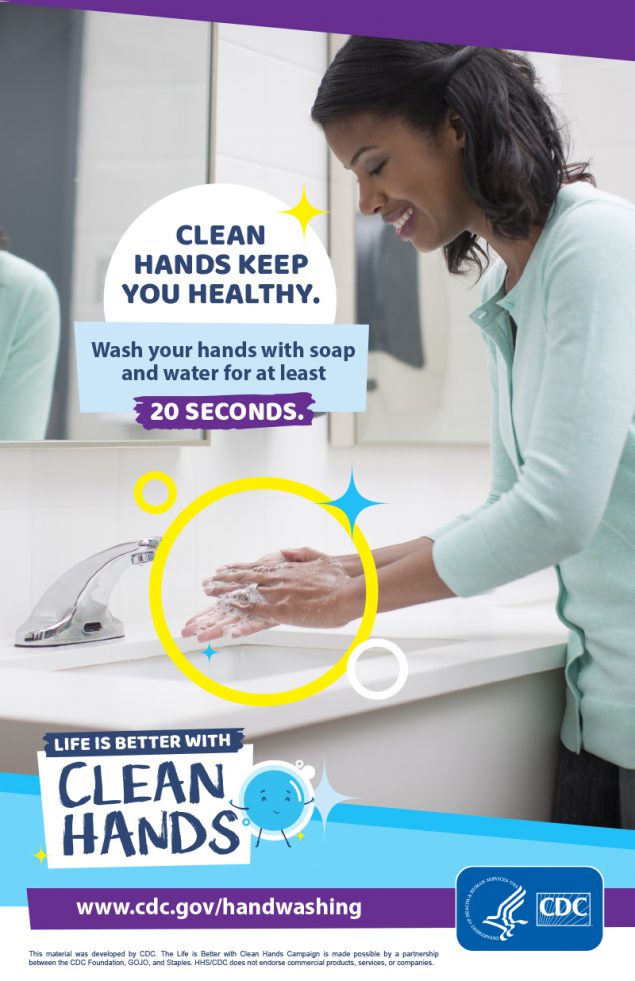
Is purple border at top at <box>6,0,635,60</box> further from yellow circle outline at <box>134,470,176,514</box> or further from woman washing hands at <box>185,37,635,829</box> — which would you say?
yellow circle outline at <box>134,470,176,514</box>

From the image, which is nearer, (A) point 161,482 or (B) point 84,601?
(B) point 84,601

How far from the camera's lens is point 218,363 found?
90 cm

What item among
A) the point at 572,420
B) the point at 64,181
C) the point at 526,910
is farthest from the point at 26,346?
the point at 526,910

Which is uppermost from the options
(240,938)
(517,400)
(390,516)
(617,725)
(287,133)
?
(287,133)

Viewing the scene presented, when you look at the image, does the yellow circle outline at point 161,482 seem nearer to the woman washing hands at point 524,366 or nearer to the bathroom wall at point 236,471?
the bathroom wall at point 236,471

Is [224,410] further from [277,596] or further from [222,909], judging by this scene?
[222,909]

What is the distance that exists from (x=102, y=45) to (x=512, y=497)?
0.63 metres

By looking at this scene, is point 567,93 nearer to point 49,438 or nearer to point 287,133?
point 287,133

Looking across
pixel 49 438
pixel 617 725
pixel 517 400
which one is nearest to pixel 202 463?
pixel 49 438

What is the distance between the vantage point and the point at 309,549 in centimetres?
96

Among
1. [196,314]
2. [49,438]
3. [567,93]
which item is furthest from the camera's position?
[567,93]

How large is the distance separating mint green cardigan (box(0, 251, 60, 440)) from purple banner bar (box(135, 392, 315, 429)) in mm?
151

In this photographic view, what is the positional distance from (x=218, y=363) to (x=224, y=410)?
39mm

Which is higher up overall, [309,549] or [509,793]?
[309,549]
